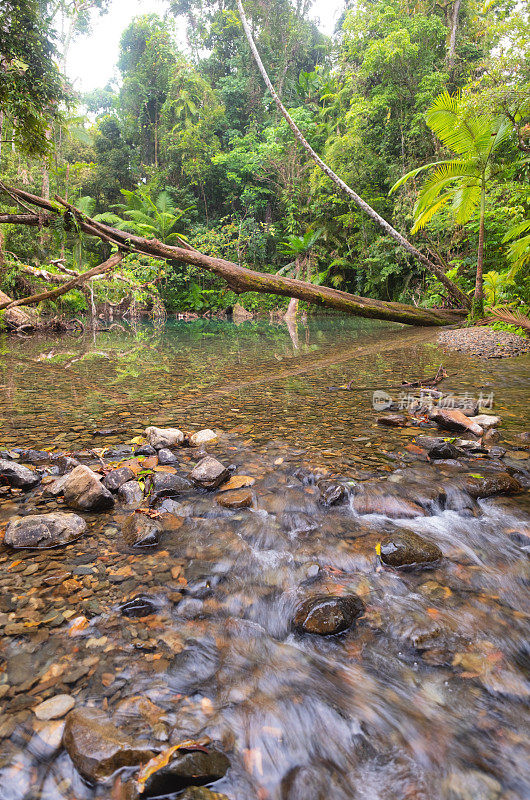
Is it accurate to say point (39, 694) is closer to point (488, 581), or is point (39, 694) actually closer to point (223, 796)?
point (223, 796)

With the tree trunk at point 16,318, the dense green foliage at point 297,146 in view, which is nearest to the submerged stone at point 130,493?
the dense green foliage at point 297,146

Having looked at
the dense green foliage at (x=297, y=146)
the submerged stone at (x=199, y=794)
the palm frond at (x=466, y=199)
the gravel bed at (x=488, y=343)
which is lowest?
the submerged stone at (x=199, y=794)

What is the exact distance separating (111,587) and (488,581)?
1.33 m

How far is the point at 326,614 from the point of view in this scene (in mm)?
1234

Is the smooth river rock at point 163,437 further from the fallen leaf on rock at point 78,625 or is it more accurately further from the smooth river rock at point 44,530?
the fallen leaf on rock at point 78,625

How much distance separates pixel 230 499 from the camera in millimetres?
1926

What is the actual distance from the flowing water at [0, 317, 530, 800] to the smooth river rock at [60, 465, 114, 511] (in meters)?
0.08

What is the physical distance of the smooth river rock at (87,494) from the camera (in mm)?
1839

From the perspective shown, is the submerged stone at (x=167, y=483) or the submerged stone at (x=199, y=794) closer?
the submerged stone at (x=199, y=794)

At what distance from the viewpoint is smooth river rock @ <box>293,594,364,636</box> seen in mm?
1216

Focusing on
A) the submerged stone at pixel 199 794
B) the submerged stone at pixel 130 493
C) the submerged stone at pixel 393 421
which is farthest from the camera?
the submerged stone at pixel 393 421

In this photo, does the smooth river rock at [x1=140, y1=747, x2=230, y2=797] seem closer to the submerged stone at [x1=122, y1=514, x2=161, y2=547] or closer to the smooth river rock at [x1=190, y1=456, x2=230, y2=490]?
the submerged stone at [x1=122, y1=514, x2=161, y2=547]

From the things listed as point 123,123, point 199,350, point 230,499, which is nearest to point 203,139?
point 123,123

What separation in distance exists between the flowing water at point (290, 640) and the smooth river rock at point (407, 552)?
1.5 inches
